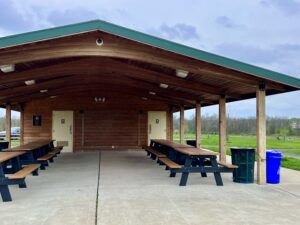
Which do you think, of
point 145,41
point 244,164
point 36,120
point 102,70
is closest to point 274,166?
point 244,164

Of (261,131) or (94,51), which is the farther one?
(261,131)

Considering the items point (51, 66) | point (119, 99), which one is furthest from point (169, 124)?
point (51, 66)

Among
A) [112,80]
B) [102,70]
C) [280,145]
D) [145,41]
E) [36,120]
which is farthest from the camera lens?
[280,145]

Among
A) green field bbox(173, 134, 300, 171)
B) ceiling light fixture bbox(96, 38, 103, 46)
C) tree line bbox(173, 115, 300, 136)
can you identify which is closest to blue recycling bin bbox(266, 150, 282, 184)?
green field bbox(173, 134, 300, 171)

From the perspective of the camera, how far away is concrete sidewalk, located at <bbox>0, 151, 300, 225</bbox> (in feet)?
15.0

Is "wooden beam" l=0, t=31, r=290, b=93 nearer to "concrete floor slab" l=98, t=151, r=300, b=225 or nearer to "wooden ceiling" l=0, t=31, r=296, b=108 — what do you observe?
"wooden ceiling" l=0, t=31, r=296, b=108

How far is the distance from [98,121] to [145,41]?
1036cm

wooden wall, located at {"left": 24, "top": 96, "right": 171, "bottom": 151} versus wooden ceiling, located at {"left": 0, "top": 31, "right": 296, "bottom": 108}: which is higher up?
wooden ceiling, located at {"left": 0, "top": 31, "right": 296, "bottom": 108}

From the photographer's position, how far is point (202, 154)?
283 inches

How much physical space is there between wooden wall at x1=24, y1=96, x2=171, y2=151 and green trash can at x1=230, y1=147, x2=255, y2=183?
9.21 meters

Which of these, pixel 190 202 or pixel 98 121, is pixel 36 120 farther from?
pixel 190 202

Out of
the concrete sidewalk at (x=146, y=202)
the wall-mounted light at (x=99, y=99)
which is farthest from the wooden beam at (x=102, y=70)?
the wall-mounted light at (x=99, y=99)

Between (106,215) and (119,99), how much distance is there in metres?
11.8

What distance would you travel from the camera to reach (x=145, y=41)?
6.26m
